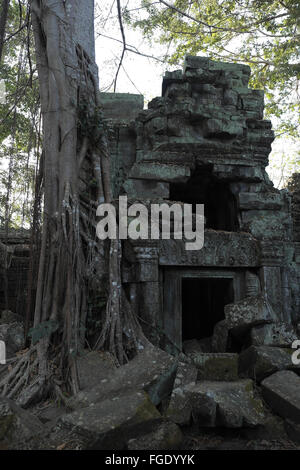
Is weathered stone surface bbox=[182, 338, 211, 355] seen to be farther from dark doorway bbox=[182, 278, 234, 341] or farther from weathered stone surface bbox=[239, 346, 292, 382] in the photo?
weathered stone surface bbox=[239, 346, 292, 382]

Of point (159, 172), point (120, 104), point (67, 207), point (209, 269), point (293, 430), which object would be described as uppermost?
point (120, 104)

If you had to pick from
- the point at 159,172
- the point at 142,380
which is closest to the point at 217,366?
the point at 142,380

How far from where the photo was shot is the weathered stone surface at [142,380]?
277 centimetres

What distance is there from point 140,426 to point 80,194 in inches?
108

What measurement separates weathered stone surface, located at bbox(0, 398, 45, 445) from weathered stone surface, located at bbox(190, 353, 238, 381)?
153cm

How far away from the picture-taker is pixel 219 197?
6.59 meters

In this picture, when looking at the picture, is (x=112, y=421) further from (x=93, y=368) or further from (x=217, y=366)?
(x=217, y=366)

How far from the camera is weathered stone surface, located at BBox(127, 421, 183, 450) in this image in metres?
2.28

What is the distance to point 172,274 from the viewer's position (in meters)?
5.09

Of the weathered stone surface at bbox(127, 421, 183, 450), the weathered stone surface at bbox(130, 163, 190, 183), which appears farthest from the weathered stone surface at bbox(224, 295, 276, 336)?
the weathered stone surface at bbox(127, 421, 183, 450)

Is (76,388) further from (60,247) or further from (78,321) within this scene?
(60,247)

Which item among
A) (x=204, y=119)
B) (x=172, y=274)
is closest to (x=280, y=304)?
(x=172, y=274)

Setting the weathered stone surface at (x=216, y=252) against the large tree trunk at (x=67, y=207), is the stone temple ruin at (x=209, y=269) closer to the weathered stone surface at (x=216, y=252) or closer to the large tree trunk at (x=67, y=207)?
the weathered stone surface at (x=216, y=252)

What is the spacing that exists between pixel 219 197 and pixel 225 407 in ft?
14.3
